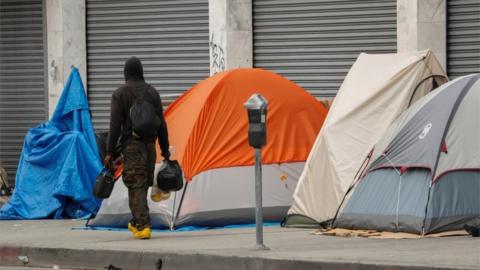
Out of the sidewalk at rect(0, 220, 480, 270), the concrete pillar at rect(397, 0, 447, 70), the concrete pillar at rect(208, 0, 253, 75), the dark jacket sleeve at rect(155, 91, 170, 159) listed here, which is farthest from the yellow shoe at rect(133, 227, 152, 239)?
the concrete pillar at rect(208, 0, 253, 75)

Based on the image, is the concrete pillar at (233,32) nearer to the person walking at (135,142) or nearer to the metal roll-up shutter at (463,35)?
the metal roll-up shutter at (463,35)

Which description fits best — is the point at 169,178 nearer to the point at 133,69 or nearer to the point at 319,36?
the point at 133,69

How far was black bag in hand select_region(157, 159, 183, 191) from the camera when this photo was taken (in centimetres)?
1348

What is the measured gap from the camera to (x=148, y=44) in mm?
21562

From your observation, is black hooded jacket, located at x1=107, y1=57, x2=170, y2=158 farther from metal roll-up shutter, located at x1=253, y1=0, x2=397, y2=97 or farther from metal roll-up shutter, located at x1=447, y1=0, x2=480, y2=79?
metal roll-up shutter, located at x1=253, y1=0, x2=397, y2=97

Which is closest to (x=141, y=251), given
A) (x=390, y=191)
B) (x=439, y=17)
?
(x=390, y=191)

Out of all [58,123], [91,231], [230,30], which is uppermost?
[230,30]

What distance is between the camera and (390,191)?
13281 mm

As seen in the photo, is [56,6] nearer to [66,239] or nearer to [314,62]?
[314,62]

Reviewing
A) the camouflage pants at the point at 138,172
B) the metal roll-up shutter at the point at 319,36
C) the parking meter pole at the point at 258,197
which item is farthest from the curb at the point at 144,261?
the metal roll-up shutter at the point at 319,36

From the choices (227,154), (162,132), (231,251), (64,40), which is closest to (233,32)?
(64,40)

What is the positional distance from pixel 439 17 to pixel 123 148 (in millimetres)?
6727

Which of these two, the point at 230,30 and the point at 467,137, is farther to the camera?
the point at 230,30

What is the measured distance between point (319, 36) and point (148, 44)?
3368mm
